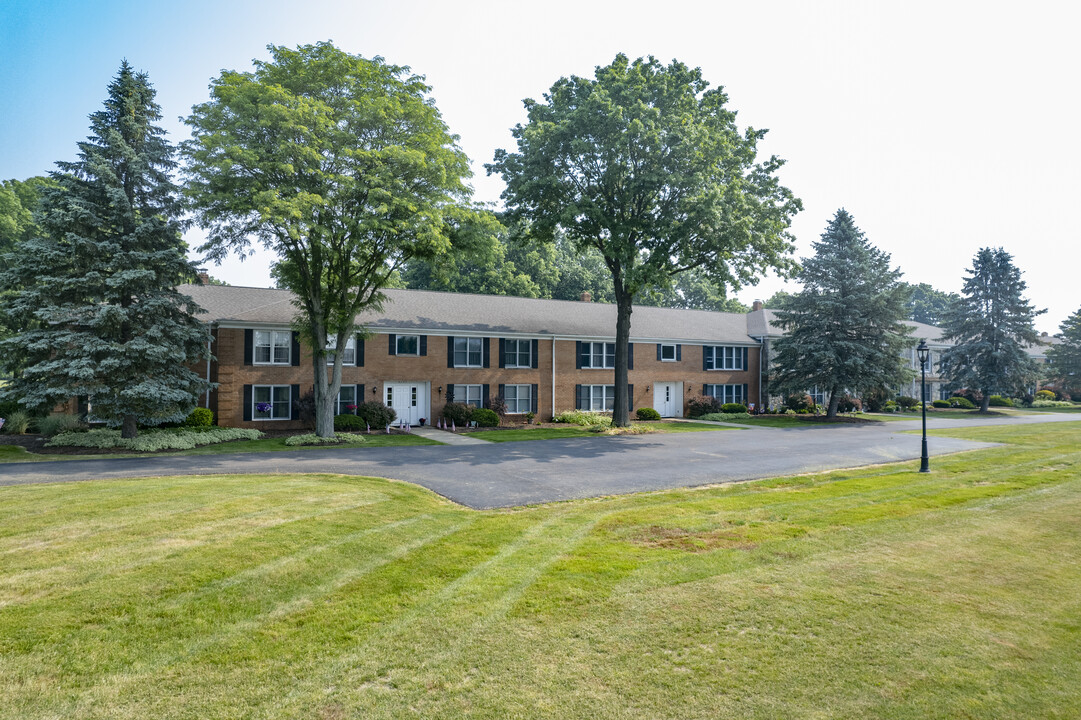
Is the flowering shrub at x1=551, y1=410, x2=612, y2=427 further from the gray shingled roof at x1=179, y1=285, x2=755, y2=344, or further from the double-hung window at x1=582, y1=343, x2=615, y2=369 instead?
the gray shingled roof at x1=179, y1=285, x2=755, y2=344

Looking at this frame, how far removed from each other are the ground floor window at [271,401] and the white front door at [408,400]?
4571 mm

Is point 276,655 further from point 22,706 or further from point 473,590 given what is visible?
point 473,590

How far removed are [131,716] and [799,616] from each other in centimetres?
613

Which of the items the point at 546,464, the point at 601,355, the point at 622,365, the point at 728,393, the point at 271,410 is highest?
the point at 601,355

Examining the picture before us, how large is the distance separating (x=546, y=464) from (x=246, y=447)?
37.1 ft

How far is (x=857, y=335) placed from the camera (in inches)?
1460

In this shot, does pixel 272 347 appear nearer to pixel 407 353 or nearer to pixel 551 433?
pixel 407 353

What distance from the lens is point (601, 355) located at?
116 ft

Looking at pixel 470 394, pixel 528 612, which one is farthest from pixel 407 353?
pixel 528 612

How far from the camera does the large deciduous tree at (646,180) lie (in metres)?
25.6

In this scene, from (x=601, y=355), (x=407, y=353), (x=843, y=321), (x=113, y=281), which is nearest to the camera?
(x=113, y=281)

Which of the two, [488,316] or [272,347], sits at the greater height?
[488,316]

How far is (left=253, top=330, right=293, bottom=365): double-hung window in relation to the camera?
26703mm

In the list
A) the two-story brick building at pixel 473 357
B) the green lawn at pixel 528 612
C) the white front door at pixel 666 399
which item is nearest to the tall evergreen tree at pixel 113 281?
the two-story brick building at pixel 473 357
